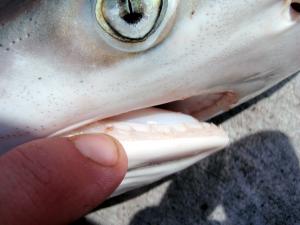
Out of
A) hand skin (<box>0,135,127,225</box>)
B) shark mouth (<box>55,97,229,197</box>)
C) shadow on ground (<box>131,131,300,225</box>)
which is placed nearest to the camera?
hand skin (<box>0,135,127,225</box>)

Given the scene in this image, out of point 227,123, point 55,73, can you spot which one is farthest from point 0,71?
point 227,123

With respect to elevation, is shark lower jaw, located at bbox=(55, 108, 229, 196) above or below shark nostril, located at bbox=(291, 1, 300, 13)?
below

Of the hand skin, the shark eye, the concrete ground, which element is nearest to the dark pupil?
the shark eye

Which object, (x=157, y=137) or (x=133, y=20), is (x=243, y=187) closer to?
(x=157, y=137)

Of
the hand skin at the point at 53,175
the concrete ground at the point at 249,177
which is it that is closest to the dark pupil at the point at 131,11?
the hand skin at the point at 53,175

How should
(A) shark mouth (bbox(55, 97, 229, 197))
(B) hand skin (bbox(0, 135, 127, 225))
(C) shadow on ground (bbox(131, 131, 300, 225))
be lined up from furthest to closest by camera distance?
(C) shadow on ground (bbox(131, 131, 300, 225)) < (A) shark mouth (bbox(55, 97, 229, 197)) < (B) hand skin (bbox(0, 135, 127, 225))

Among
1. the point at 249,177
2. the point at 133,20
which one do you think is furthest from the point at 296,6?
the point at 249,177

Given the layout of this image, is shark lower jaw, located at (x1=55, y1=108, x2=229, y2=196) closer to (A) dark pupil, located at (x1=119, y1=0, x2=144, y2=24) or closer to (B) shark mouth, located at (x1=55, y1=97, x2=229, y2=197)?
(B) shark mouth, located at (x1=55, y1=97, x2=229, y2=197)

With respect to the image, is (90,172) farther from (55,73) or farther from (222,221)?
(222,221)
